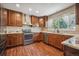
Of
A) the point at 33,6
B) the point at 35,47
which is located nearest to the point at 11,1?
the point at 33,6

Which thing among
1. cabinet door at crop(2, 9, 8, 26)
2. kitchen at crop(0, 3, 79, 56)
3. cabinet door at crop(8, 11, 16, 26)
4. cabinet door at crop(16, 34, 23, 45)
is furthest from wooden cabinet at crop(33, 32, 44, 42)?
cabinet door at crop(2, 9, 8, 26)

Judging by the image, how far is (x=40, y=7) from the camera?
6.02 ft

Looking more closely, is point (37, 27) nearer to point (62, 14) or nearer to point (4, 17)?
point (62, 14)

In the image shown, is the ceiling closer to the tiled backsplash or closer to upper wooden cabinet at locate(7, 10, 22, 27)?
upper wooden cabinet at locate(7, 10, 22, 27)

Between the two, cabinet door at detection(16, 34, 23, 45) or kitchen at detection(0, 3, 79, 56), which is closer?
kitchen at detection(0, 3, 79, 56)

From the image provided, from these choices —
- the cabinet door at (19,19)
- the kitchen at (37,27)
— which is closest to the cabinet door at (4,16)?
the kitchen at (37,27)

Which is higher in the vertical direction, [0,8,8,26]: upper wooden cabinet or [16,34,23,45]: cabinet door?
[0,8,8,26]: upper wooden cabinet

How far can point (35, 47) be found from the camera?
1.89 metres

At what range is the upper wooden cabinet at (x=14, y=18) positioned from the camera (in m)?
1.84

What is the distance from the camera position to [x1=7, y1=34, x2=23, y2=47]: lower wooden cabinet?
187cm

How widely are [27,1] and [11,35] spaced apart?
2.37 ft

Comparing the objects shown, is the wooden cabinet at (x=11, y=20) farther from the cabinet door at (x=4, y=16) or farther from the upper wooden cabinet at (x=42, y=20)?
the upper wooden cabinet at (x=42, y=20)

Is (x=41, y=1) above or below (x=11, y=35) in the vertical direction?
above

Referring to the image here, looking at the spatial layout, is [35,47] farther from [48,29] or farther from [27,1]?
[27,1]
